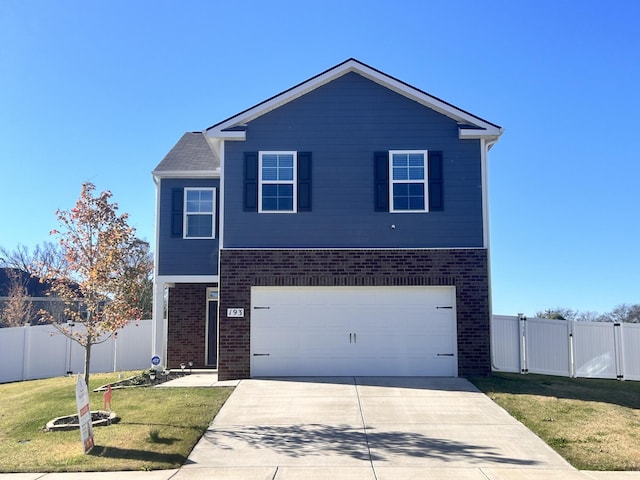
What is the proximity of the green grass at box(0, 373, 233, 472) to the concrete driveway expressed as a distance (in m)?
0.37

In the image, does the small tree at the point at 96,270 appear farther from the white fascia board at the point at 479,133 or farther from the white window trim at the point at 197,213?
the white fascia board at the point at 479,133

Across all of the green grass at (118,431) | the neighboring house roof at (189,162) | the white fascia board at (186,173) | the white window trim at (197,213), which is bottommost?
the green grass at (118,431)

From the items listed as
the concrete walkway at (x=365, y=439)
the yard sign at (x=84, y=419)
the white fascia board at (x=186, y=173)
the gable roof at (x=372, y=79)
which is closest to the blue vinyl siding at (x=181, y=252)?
the white fascia board at (x=186, y=173)

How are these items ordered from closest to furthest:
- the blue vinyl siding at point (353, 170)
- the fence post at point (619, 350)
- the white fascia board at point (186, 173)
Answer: the blue vinyl siding at point (353, 170) < the fence post at point (619, 350) < the white fascia board at point (186, 173)

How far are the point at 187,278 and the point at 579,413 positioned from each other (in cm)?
1043

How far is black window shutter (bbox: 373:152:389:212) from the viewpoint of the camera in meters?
14.5

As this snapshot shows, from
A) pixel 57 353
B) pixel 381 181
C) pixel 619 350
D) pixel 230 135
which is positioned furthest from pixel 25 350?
pixel 619 350

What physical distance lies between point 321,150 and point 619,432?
8769mm

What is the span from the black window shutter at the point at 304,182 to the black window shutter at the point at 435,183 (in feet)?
9.71

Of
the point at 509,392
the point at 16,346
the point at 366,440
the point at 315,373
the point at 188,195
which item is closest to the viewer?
the point at 366,440

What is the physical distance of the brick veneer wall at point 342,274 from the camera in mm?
14188

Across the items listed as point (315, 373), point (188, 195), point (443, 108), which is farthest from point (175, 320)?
point (443, 108)

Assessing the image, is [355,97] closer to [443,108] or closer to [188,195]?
[443,108]

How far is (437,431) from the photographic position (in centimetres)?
982
